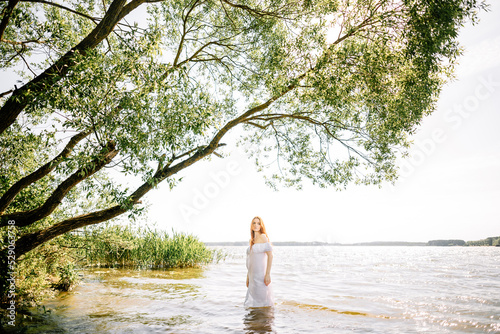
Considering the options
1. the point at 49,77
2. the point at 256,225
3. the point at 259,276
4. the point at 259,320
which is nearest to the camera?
the point at 49,77

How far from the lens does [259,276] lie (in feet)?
28.4

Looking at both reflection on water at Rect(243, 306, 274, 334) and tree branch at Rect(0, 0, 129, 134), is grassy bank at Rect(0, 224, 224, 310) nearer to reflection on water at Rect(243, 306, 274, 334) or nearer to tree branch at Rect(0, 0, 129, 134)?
tree branch at Rect(0, 0, 129, 134)

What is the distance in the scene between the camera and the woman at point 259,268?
28.2ft

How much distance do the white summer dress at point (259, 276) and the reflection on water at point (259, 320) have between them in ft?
0.65

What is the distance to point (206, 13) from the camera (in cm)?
1168

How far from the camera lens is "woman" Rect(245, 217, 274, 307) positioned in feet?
28.2

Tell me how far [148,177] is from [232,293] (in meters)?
6.77

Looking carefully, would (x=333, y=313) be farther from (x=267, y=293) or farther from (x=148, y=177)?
(x=148, y=177)

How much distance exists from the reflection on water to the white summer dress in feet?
0.65

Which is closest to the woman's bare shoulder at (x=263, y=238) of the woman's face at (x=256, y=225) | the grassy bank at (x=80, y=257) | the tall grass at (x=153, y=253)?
the woman's face at (x=256, y=225)

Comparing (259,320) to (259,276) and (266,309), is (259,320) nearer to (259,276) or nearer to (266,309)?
(266,309)

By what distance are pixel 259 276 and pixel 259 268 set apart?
8.2 inches

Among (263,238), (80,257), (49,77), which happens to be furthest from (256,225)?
(80,257)

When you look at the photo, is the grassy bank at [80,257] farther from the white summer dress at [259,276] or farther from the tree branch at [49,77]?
the white summer dress at [259,276]
